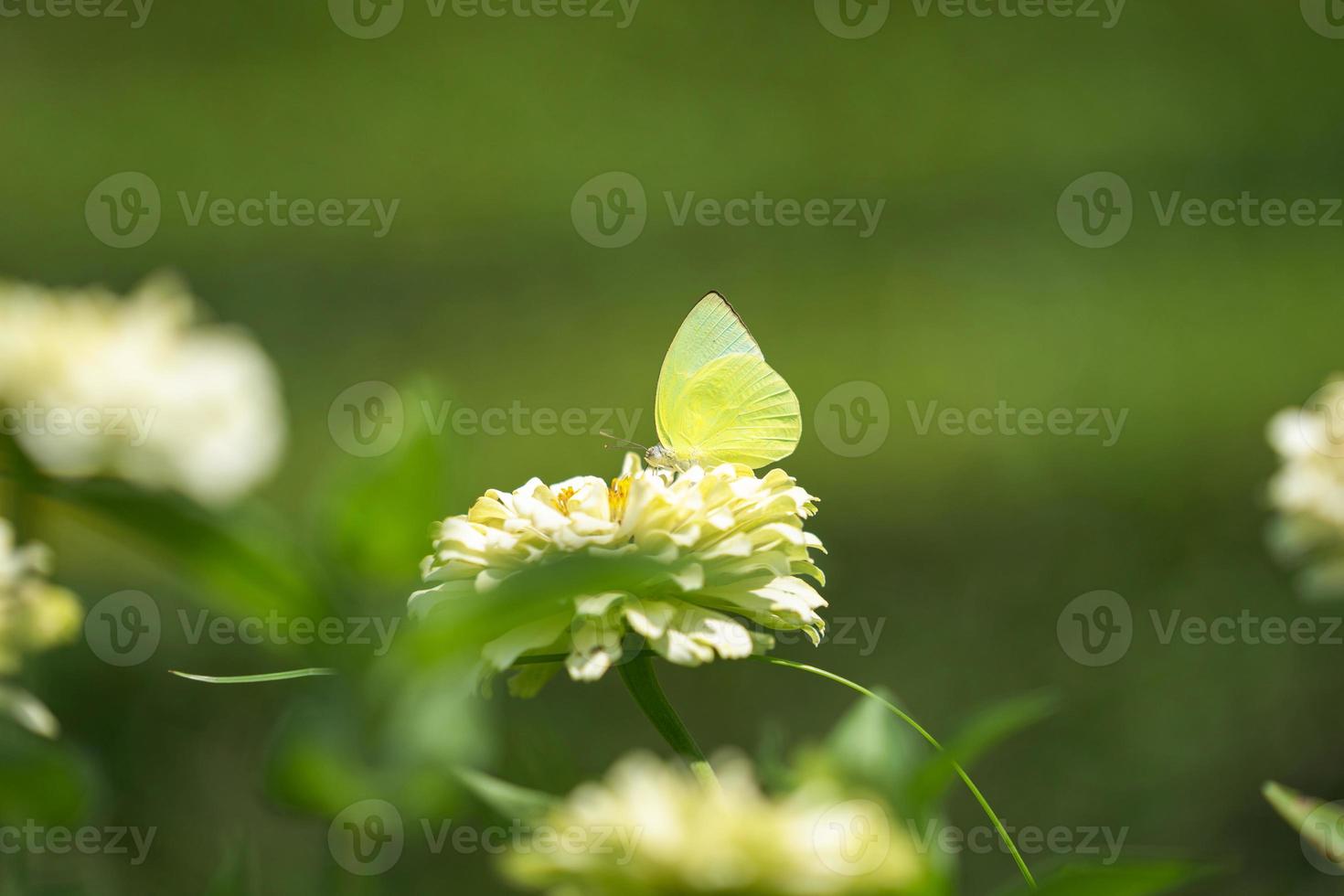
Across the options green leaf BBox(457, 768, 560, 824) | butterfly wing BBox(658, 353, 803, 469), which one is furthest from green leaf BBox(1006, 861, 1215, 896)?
butterfly wing BBox(658, 353, 803, 469)

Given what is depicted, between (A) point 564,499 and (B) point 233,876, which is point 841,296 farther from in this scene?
(B) point 233,876

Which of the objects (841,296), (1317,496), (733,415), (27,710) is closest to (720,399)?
(733,415)

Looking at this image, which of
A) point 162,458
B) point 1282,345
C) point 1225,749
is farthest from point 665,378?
point 1282,345

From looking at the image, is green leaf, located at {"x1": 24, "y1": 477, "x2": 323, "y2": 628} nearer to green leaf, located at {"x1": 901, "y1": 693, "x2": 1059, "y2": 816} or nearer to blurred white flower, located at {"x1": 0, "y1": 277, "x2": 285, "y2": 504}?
green leaf, located at {"x1": 901, "y1": 693, "x2": 1059, "y2": 816}

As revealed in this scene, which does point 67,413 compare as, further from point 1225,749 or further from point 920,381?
point 920,381

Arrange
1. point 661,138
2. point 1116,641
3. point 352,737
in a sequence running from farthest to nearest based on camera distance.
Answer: point 661,138 → point 1116,641 → point 352,737

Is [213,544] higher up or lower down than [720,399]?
lower down
